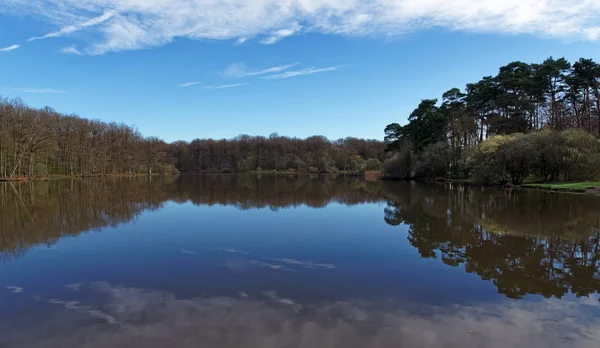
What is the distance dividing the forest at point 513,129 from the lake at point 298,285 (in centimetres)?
2151

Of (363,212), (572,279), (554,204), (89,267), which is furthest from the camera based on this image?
(554,204)

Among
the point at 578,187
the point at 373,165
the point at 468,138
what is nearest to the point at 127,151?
Result: the point at 373,165

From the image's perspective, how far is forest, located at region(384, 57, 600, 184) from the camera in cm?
3108

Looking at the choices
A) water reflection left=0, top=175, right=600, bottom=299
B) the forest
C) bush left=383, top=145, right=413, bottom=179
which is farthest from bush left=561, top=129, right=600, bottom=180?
bush left=383, top=145, right=413, bottom=179

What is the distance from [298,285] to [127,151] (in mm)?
72973

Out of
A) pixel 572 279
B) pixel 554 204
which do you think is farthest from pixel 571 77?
pixel 572 279

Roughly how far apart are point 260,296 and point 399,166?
52.3 metres

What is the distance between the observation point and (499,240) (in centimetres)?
1037

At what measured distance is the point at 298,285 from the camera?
6.50m

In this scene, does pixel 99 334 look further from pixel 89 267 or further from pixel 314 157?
pixel 314 157

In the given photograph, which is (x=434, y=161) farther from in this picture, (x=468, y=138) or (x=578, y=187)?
(x=578, y=187)

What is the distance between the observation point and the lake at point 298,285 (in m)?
4.62

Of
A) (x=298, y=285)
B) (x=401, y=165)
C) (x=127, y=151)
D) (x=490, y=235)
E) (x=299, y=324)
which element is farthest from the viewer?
(x=127, y=151)

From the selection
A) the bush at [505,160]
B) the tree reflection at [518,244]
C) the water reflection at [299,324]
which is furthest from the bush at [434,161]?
the water reflection at [299,324]
